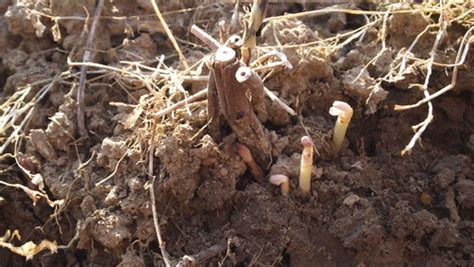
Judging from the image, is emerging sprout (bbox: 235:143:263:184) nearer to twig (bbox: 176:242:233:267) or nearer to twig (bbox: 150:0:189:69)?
twig (bbox: 176:242:233:267)

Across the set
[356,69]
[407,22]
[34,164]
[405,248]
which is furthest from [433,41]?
[34,164]

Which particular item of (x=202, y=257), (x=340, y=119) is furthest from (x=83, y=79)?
(x=340, y=119)

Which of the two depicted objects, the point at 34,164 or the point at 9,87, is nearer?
the point at 34,164

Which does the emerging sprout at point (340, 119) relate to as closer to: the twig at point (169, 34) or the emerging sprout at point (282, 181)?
the emerging sprout at point (282, 181)

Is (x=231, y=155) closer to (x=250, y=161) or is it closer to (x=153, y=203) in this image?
(x=250, y=161)

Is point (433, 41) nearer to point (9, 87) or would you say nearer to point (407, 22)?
point (407, 22)

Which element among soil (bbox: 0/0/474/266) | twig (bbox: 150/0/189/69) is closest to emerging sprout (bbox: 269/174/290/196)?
soil (bbox: 0/0/474/266)

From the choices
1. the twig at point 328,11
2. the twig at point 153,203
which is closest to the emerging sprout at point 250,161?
the twig at point 153,203
